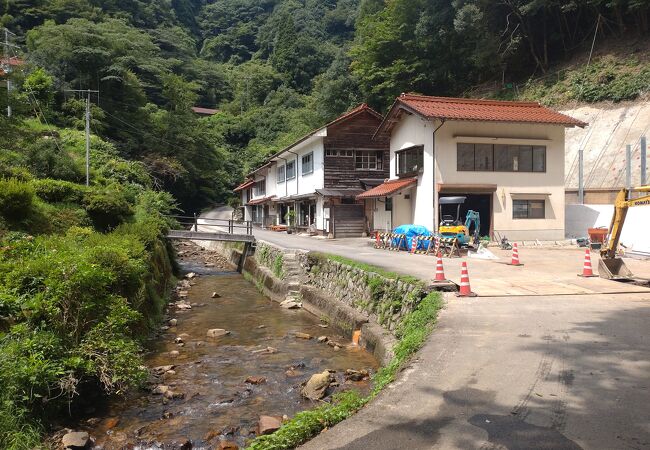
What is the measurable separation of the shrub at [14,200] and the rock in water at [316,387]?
8.71 meters

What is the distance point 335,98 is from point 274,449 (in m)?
45.4

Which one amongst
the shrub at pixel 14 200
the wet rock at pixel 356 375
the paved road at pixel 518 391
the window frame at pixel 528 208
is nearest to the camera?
the paved road at pixel 518 391

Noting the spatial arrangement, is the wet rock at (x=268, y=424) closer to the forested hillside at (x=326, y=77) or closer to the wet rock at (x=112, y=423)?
the wet rock at (x=112, y=423)

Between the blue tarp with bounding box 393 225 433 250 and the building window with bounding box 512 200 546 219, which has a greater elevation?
the building window with bounding box 512 200 546 219

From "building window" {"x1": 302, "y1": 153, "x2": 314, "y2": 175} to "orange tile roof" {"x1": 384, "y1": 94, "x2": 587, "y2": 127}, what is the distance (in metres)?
8.88

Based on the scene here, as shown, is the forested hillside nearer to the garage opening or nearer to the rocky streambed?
the garage opening

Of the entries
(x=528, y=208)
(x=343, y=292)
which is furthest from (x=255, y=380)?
(x=528, y=208)

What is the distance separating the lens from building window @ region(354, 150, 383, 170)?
29.3m

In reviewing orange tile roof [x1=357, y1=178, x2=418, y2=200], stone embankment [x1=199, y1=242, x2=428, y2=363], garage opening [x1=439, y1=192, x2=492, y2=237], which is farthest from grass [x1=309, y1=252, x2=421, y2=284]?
garage opening [x1=439, y1=192, x2=492, y2=237]

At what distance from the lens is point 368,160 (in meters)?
29.5

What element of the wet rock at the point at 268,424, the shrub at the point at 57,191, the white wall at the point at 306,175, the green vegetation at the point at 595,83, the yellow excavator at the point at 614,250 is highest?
the green vegetation at the point at 595,83

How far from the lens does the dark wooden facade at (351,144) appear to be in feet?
93.4

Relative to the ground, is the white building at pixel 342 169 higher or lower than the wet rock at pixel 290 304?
higher

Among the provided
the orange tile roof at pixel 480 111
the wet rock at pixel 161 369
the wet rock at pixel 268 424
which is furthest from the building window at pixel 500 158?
the wet rock at pixel 268 424
